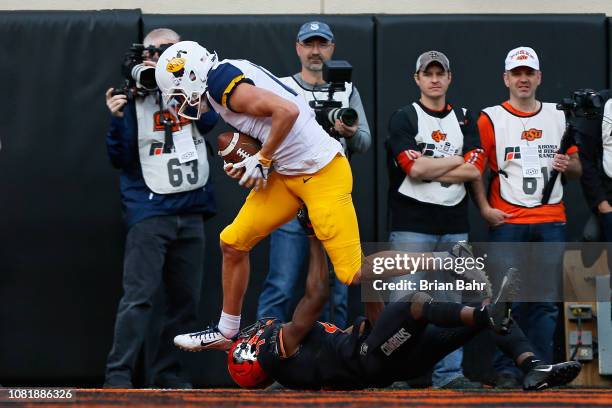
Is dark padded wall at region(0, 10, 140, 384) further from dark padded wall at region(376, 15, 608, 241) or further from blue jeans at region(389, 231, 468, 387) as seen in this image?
blue jeans at region(389, 231, 468, 387)

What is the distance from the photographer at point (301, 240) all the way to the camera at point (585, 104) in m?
1.23

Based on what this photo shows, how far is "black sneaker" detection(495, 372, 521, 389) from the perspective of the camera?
823 cm

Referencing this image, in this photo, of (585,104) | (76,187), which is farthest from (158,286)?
(585,104)

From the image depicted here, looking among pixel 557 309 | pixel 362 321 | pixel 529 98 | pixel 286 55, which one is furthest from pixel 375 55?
pixel 362 321

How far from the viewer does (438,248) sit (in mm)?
8273

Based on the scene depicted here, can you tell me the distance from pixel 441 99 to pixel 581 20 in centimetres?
153

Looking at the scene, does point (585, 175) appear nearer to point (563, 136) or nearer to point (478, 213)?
point (563, 136)

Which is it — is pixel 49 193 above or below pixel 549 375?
above

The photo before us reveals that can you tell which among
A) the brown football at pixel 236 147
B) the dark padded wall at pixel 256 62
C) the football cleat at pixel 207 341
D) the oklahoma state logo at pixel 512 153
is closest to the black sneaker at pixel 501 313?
the brown football at pixel 236 147

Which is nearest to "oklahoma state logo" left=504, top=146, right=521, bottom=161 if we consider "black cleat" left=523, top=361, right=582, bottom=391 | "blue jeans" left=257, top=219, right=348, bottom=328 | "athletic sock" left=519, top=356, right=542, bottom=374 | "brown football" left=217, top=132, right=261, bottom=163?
"blue jeans" left=257, top=219, right=348, bottom=328

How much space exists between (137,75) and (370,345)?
2542 mm

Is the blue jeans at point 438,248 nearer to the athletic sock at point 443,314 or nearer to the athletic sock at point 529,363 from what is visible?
the athletic sock at point 443,314

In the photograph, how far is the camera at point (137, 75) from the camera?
8148 mm

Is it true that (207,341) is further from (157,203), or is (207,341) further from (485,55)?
(485,55)
